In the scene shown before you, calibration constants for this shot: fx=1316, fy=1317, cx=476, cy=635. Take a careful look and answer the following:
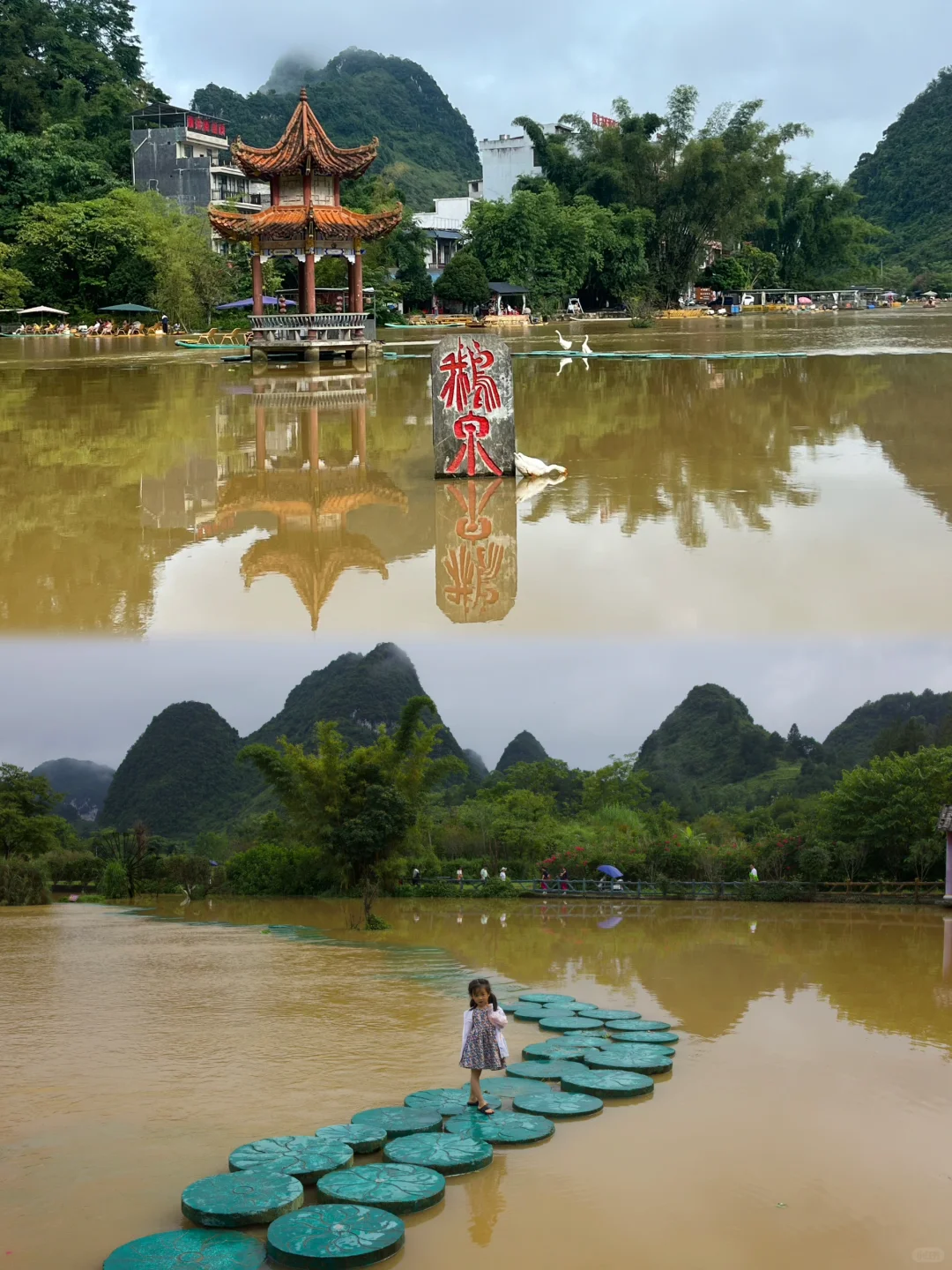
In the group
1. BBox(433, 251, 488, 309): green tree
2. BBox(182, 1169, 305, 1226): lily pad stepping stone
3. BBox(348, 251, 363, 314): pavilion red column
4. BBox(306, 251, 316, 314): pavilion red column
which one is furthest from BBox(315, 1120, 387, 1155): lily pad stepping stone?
BBox(433, 251, 488, 309): green tree

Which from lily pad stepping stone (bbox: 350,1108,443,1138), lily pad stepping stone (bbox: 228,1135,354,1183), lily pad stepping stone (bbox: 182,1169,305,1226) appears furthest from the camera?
lily pad stepping stone (bbox: 350,1108,443,1138)

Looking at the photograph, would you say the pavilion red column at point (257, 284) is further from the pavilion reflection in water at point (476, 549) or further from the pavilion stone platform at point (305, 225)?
the pavilion reflection in water at point (476, 549)

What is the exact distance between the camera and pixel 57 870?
60.1 feet

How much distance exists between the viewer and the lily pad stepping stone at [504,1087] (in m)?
5.32

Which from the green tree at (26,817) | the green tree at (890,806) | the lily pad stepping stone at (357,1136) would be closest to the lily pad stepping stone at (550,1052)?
the lily pad stepping stone at (357,1136)

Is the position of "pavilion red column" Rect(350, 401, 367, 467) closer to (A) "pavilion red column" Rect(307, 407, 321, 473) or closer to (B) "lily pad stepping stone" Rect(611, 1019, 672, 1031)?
(A) "pavilion red column" Rect(307, 407, 321, 473)

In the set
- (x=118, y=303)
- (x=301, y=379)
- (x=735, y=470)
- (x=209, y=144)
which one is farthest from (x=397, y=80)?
(x=735, y=470)

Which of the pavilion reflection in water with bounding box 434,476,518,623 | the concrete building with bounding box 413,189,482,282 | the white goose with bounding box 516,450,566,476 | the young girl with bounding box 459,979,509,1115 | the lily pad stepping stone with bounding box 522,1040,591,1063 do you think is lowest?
the lily pad stepping stone with bounding box 522,1040,591,1063

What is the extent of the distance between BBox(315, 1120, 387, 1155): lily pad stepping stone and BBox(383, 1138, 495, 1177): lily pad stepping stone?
8cm

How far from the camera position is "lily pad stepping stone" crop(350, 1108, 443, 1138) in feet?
15.9

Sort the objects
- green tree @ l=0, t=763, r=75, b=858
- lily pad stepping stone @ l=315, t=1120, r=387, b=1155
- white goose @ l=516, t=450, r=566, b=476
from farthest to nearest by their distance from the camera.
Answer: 1. green tree @ l=0, t=763, r=75, b=858
2. white goose @ l=516, t=450, r=566, b=476
3. lily pad stepping stone @ l=315, t=1120, r=387, b=1155

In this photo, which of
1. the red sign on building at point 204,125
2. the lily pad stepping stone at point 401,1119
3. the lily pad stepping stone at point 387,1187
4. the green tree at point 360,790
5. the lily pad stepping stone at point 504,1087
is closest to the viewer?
the lily pad stepping stone at point 387,1187

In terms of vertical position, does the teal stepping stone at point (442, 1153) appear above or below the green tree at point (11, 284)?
below

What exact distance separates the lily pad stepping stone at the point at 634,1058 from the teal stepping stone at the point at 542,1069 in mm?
98
